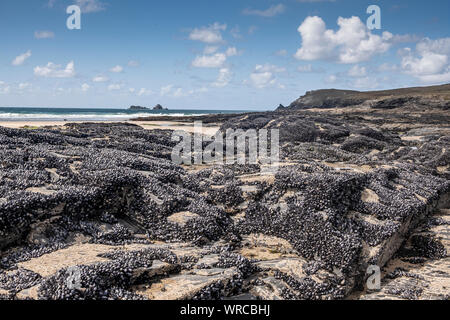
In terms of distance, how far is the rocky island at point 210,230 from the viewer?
5160 millimetres

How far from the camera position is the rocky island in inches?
203

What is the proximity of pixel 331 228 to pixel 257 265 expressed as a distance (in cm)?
170

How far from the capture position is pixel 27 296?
443 cm

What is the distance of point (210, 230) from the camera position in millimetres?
6855
